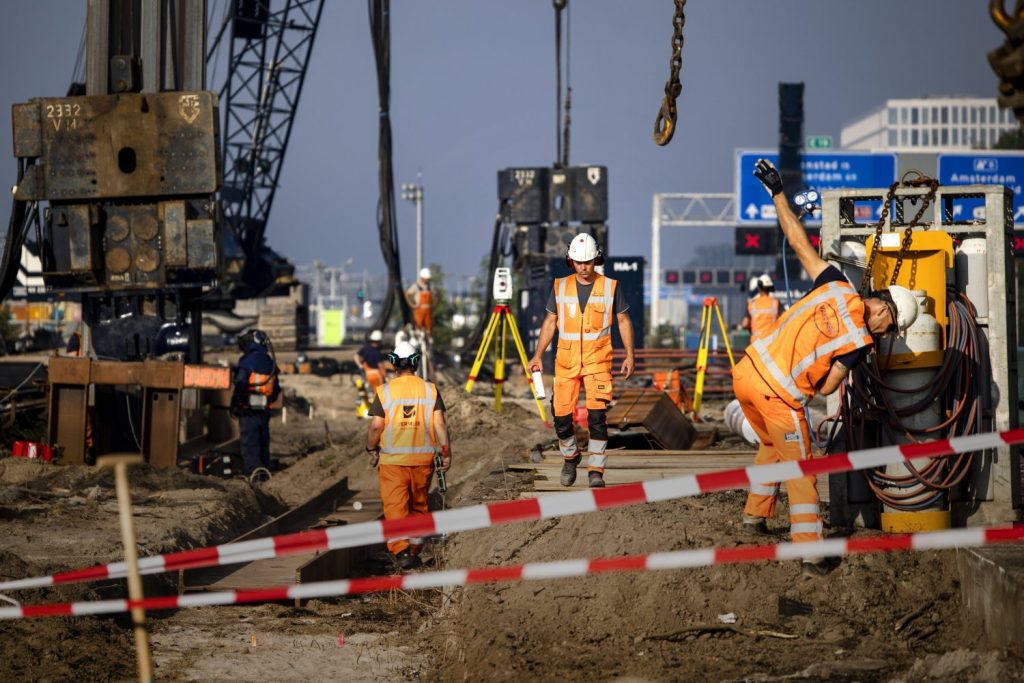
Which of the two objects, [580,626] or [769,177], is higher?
[769,177]

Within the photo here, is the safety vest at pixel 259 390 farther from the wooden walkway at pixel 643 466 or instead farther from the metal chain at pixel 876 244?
the metal chain at pixel 876 244

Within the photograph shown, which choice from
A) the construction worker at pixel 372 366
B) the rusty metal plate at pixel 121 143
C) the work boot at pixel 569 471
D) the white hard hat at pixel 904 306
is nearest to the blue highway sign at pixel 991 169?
the construction worker at pixel 372 366

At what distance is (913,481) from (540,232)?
844 inches

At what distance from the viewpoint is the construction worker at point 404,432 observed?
9180mm

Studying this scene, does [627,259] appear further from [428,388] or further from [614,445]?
[428,388]

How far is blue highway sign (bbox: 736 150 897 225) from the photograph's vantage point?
40.3 metres

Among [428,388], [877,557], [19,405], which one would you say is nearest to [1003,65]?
[877,557]

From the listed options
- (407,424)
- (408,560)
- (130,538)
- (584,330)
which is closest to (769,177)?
(584,330)

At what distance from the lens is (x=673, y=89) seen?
9617 mm

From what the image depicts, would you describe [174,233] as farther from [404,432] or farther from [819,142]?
[819,142]

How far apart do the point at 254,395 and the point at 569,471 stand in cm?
676

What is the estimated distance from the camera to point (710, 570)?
24.1 ft

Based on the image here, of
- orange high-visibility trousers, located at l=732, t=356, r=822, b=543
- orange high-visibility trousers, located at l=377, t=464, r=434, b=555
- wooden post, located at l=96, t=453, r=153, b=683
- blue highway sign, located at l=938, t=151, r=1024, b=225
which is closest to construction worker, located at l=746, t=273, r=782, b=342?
orange high-visibility trousers, located at l=377, t=464, r=434, b=555

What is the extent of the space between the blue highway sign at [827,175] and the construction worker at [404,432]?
3221cm
